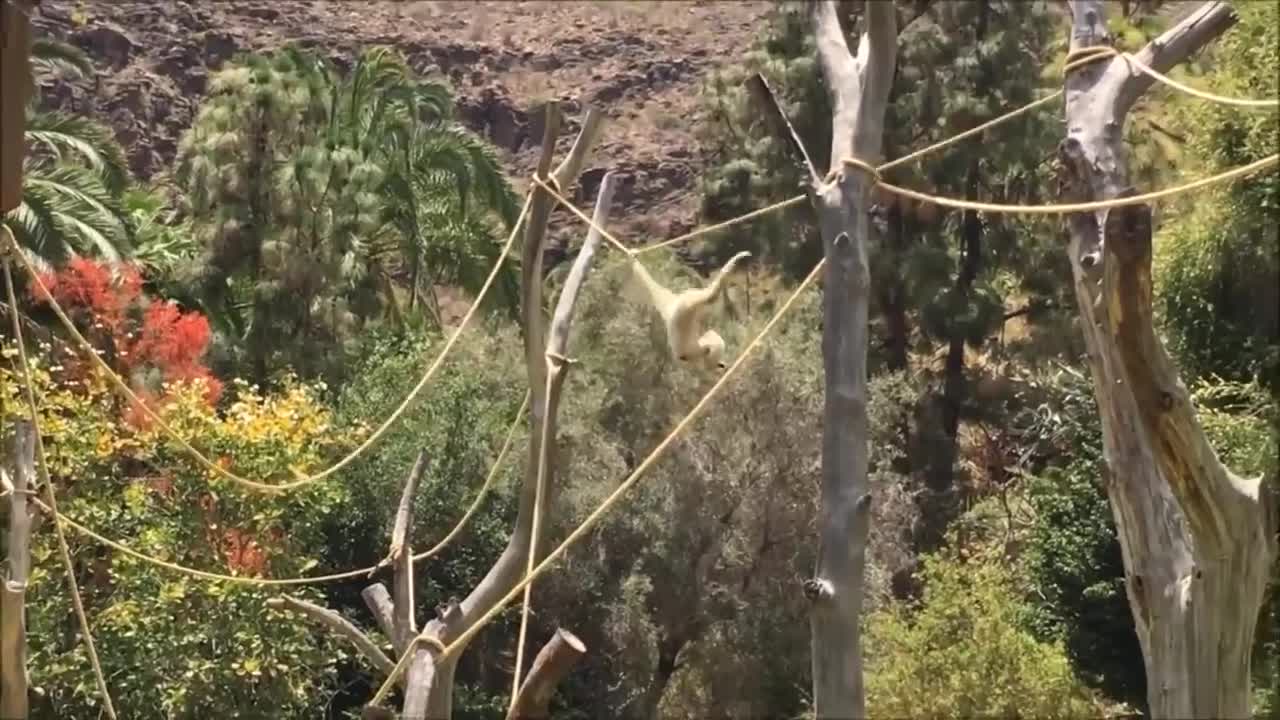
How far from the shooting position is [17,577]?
6.11 m

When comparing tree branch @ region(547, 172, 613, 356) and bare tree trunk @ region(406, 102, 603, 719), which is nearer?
bare tree trunk @ region(406, 102, 603, 719)

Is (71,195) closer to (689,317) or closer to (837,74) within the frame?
(689,317)

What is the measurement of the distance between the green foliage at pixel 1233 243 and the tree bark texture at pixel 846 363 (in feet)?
24.8

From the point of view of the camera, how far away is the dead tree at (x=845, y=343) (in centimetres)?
458

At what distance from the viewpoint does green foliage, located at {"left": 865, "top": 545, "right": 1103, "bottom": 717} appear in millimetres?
11656

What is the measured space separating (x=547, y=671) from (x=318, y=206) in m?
13.5

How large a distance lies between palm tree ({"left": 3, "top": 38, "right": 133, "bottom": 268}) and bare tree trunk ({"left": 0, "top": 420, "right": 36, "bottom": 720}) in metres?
6.82

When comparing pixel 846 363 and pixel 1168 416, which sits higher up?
pixel 846 363

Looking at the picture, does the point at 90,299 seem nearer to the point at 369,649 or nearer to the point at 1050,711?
the point at 369,649

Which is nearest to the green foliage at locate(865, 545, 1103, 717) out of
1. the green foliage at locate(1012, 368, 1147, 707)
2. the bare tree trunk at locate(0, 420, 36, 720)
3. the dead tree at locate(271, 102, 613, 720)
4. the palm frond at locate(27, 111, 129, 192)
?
the green foliage at locate(1012, 368, 1147, 707)

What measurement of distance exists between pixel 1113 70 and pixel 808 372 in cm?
1086

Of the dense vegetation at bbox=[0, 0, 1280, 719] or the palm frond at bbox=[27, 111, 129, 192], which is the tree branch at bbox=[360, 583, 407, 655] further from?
the palm frond at bbox=[27, 111, 129, 192]

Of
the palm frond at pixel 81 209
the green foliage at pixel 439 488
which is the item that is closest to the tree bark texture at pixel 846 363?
the palm frond at pixel 81 209

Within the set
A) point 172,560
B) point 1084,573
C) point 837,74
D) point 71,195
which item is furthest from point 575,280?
point 71,195
